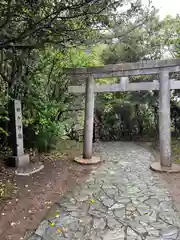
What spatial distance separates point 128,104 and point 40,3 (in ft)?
24.9

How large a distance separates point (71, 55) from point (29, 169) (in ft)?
14.9

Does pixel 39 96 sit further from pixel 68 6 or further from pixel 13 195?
pixel 68 6

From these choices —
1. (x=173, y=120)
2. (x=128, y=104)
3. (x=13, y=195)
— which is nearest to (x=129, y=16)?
(x=13, y=195)

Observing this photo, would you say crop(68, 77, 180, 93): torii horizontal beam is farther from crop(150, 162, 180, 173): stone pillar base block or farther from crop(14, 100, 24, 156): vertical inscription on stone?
crop(150, 162, 180, 173): stone pillar base block

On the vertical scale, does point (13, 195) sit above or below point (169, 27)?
below

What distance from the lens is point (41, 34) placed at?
3.85 meters

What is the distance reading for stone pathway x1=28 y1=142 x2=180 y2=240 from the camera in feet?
10.2

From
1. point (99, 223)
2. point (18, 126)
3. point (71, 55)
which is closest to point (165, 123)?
point (99, 223)

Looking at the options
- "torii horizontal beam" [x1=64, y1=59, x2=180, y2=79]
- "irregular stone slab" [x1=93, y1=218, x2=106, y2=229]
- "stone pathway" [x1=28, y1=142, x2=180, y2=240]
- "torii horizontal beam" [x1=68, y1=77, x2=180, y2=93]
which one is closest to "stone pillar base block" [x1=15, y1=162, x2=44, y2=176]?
"stone pathway" [x1=28, y1=142, x2=180, y2=240]

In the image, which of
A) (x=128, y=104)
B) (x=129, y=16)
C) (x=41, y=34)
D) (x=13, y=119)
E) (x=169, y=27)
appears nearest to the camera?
(x=41, y=34)

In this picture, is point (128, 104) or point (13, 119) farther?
point (128, 104)

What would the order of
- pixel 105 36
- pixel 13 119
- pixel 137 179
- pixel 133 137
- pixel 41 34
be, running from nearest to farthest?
pixel 41 34 < pixel 105 36 < pixel 137 179 < pixel 13 119 < pixel 133 137

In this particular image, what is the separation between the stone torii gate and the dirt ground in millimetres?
889

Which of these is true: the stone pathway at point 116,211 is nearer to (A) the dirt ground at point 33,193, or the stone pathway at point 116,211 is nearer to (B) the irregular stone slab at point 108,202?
(B) the irregular stone slab at point 108,202
